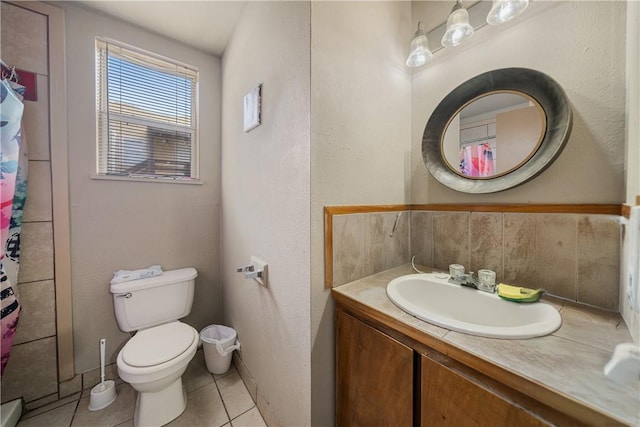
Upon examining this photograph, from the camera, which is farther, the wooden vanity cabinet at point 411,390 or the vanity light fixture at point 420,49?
the vanity light fixture at point 420,49

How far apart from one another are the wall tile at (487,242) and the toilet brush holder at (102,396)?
2.22 m

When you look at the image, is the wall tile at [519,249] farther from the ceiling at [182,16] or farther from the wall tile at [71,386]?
the wall tile at [71,386]

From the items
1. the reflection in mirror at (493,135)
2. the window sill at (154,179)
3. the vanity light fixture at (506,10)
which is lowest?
the window sill at (154,179)

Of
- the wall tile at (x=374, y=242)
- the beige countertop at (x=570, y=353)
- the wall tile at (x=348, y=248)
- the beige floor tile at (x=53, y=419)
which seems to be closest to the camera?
the beige countertop at (x=570, y=353)

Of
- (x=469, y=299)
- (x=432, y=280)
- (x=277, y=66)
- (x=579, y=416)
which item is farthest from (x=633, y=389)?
(x=277, y=66)

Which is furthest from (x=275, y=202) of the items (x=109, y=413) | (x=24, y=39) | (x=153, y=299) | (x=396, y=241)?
(x=24, y=39)

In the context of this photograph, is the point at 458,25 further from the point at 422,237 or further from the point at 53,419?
the point at 53,419

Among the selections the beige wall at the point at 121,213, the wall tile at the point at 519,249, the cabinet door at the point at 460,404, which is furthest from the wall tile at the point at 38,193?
the wall tile at the point at 519,249

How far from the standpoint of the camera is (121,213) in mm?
1567

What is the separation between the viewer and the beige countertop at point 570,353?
0.42 metres

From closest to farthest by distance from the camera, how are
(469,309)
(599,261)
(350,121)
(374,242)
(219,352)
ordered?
(599,261) → (469,309) → (350,121) → (374,242) → (219,352)

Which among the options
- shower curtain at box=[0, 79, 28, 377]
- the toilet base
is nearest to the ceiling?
shower curtain at box=[0, 79, 28, 377]

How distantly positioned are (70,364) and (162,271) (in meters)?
0.71

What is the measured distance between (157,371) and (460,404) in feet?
4.43
